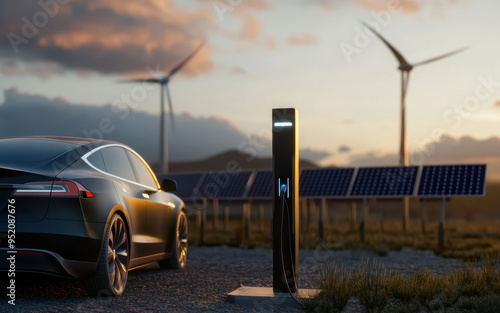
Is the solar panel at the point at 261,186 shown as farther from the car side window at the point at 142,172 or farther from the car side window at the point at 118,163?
the car side window at the point at 118,163

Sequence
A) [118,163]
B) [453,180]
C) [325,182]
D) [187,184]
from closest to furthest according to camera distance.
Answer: [118,163]
[453,180]
[325,182]
[187,184]

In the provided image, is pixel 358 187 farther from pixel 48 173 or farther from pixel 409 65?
pixel 48 173

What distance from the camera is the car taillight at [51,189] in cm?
658

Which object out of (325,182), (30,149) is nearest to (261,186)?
(325,182)

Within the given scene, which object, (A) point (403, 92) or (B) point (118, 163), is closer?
(B) point (118, 163)

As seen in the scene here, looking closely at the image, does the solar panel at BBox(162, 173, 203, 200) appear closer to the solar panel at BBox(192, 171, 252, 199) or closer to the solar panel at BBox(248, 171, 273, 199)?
the solar panel at BBox(192, 171, 252, 199)

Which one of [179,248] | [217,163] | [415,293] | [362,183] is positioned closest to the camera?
[415,293]

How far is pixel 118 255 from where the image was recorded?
7531 millimetres

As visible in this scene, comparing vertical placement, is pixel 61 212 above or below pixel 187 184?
above

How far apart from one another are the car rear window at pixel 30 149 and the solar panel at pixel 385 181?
43.7 ft

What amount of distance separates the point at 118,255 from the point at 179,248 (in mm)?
3074

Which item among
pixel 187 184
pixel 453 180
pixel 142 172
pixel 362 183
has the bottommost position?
pixel 187 184

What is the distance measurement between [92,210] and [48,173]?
59 centimetres

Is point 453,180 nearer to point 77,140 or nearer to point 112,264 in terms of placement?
point 77,140
